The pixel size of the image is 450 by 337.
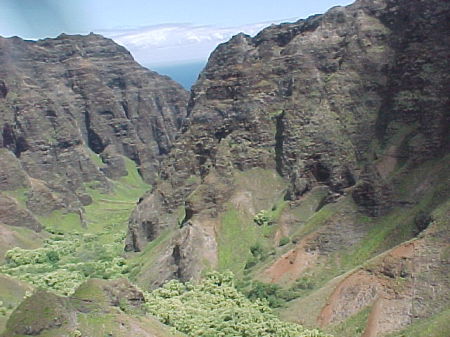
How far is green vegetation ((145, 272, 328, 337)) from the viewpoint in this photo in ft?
246

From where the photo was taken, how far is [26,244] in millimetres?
135250

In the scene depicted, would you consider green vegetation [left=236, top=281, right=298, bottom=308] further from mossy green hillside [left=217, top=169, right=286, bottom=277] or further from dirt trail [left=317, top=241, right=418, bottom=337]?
dirt trail [left=317, top=241, right=418, bottom=337]

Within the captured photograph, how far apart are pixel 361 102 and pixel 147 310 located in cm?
4693

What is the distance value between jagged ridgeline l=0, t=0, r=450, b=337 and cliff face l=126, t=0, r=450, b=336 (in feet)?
0.74

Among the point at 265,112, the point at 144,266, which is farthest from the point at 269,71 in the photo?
the point at 144,266

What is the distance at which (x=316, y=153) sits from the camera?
105312mm

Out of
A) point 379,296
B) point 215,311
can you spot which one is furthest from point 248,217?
point 379,296

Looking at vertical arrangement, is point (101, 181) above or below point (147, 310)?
below

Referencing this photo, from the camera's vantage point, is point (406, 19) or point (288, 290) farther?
point (406, 19)

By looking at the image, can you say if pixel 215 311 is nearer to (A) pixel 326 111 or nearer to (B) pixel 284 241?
(B) pixel 284 241

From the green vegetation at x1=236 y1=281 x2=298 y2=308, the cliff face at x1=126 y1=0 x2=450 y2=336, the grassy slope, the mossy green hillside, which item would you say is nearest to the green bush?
the cliff face at x1=126 y1=0 x2=450 y2=336

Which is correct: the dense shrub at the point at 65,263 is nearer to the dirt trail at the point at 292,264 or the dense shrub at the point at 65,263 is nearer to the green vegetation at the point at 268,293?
the green vegetation at the point at 268,293

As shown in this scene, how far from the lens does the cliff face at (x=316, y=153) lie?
299 feet

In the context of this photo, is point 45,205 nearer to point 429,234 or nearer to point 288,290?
point 288,290
